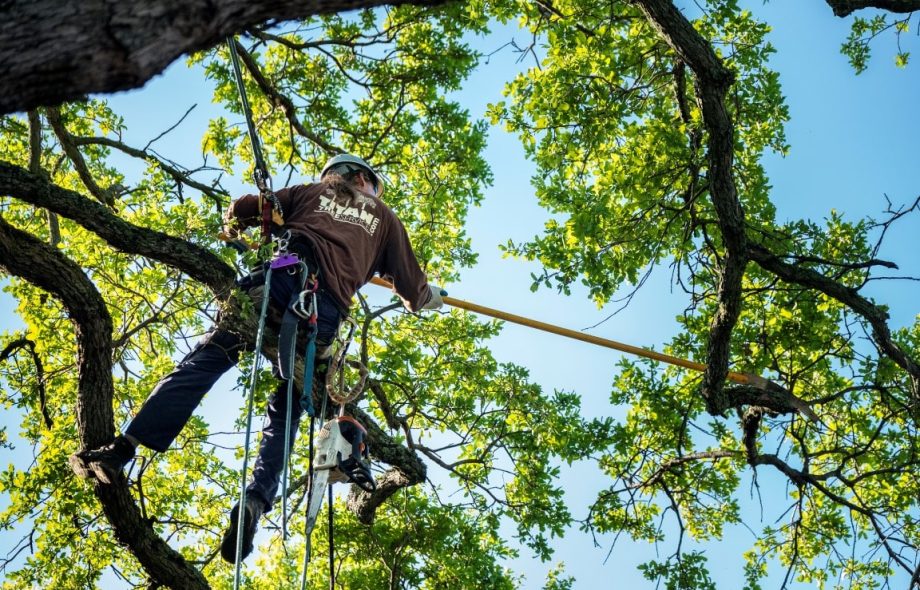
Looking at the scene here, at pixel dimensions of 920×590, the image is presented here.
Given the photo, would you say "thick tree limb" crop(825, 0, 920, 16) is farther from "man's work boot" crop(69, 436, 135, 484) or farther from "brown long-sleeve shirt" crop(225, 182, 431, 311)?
"man's work boot" crop(69, 436, 135, 484)

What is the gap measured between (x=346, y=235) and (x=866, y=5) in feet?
13.7

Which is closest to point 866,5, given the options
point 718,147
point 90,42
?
point 718,147

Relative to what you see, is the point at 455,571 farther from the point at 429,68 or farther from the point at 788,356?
the point at 429,68

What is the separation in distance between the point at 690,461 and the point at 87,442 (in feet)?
16.7

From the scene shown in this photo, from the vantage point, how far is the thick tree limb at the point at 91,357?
5.19m

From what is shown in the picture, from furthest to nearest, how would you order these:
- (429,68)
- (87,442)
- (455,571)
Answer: (429,68)
(455,571)
(87,442)

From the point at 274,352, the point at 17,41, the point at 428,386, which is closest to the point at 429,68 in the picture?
the point at 428,386

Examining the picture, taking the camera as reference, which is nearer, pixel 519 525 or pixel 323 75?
pixel 519 525

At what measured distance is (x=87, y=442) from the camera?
549 cm

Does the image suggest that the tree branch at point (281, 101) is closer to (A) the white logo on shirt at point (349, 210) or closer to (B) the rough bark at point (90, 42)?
(A) the white logo on shirt at point (349, 210)

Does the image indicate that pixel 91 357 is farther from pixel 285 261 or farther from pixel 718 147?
pixel 718 147

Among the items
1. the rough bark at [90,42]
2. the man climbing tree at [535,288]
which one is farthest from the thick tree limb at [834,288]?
the rough bark at [90,42]

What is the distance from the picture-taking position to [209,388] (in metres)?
5.47

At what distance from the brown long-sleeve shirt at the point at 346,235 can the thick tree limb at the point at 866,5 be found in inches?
140
